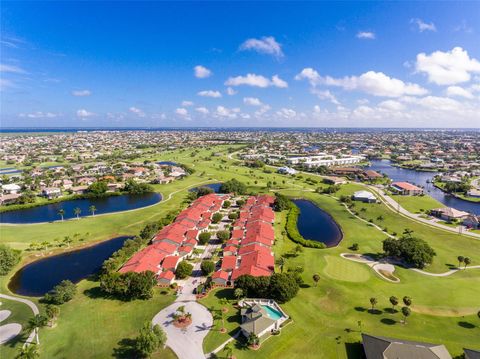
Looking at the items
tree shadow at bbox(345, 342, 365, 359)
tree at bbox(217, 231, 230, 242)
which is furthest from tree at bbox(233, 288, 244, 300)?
tree at bbox(217, 231, 230, 242)

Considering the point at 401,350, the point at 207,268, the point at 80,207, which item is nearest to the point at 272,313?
the point at 207,268

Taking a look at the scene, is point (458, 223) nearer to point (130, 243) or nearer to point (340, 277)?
point (340, 277)

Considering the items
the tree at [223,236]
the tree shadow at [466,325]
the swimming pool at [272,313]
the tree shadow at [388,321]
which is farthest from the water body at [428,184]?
the swimming pool at [272,313]

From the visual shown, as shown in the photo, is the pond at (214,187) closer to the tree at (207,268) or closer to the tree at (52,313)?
the tree at (207,268)

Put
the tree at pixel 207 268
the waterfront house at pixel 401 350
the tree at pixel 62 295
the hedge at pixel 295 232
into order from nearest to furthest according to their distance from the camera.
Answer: the waterfront house at pixel 401 350, the tree at pixel 62 295, the tree at pixel 207 268, the hedge at pixel 295 232

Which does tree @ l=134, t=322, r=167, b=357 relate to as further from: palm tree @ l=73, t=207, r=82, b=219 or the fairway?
palm tree @ l=73, t=207, r=82, b=219

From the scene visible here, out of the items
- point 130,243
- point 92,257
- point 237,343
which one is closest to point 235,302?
point 237,343

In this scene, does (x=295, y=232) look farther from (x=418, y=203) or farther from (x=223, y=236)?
(x=418, y=203)
